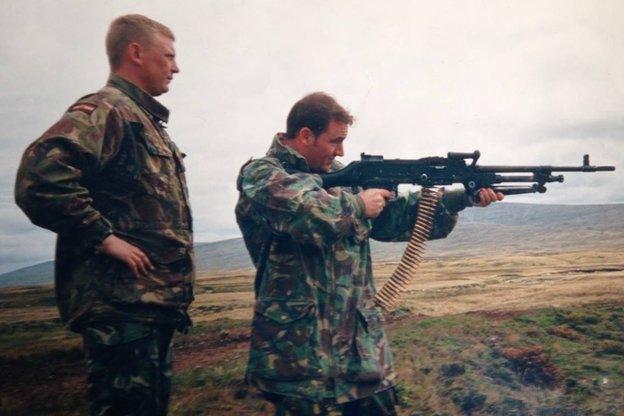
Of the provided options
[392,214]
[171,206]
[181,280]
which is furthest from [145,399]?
[392,214]

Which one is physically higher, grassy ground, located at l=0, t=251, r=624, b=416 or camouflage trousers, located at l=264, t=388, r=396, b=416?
camouflage trousers, located at l=264, t=388, r=396, b=416

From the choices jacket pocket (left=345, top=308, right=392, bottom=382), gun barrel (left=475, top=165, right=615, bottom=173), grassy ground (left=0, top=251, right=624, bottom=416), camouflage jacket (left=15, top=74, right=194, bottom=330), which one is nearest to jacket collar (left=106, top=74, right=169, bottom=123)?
camouflage jacket (left=15, top=74, right=194, bottom=330)

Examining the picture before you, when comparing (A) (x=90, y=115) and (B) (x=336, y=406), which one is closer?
(A) (x=90, y=115)

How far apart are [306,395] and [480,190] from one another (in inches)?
114

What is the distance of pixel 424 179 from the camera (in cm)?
510

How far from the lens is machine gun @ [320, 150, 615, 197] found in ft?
15.2

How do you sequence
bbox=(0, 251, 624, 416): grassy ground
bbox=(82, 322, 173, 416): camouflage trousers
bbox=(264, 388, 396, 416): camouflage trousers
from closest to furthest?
bbox=(82, 322, 173, 416): camouflage trousers, bbox=(264, 388, 396, 416): camouflage trousers, bbox=(0, 251, 624, 416): grassy ground

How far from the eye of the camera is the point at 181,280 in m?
3.65

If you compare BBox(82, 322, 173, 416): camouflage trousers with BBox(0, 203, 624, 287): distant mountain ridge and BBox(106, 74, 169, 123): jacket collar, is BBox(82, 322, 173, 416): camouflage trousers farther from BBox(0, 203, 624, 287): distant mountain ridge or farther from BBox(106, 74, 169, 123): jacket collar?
BBox(0, 203, 624, 287): distant mountain ridge

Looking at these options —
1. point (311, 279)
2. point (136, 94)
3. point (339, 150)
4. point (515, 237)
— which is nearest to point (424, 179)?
point (339, 150)

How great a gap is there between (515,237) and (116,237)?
110034mm

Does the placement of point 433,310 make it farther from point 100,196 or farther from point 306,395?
point 100,196

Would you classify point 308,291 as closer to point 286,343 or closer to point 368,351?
point 286,343

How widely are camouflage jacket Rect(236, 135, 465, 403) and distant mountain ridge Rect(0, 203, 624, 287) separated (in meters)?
67.9
